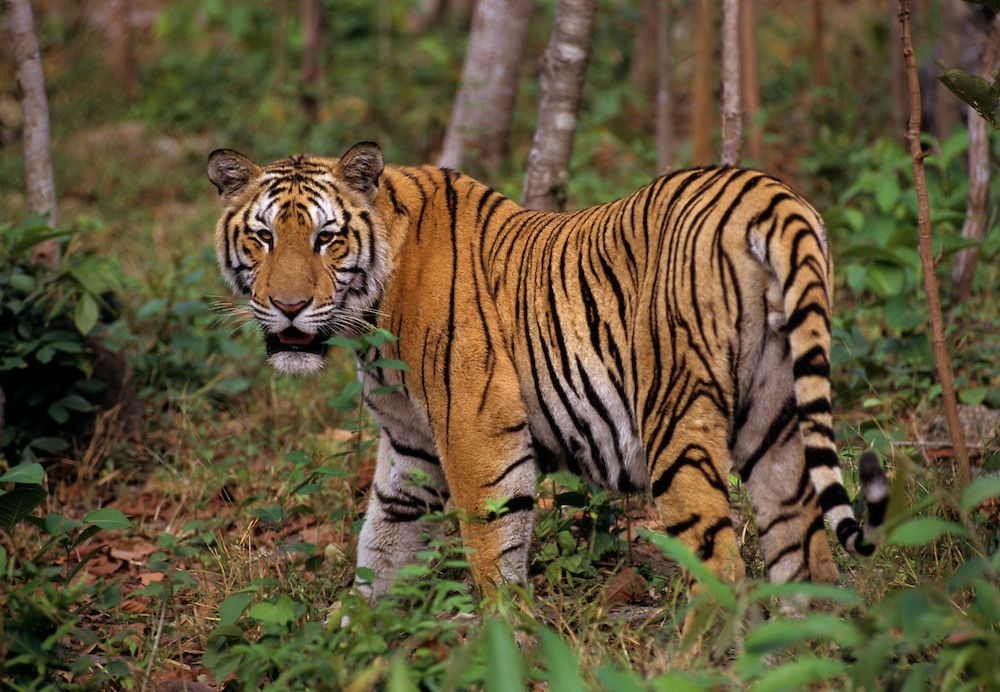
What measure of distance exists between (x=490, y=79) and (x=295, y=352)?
173 inches

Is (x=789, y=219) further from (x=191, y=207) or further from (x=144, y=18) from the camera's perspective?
(x=144, y=18)

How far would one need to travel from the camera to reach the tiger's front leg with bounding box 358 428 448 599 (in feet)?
13.6

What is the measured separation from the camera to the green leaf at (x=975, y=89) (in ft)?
11.8

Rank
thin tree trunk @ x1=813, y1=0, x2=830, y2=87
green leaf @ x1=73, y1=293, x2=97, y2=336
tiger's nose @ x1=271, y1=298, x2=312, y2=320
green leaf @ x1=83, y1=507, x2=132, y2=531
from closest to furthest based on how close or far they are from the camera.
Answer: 1. green leaf @ x1=83, y1=507, x2=132, y2=531
2. tiger's nose @ x1=271, y1=298, x2=312, y2=320
3. green leaf @ x1=73, y1=293, x2=97, y2=336
4. thin tree trunk @ x1=813, y1=0, x2=830, y2=87

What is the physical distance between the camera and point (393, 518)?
4191mm

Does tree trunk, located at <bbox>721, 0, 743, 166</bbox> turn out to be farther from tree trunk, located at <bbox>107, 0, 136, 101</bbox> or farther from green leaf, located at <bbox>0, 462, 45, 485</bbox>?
tree trunk, located at <bbox>107, 0, 136, 101</bbox>

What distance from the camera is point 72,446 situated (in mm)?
5531

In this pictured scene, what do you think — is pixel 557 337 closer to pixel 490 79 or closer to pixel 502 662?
pixel 502 662

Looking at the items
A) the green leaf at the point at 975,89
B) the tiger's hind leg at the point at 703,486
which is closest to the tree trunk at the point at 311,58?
the green leaf at the point at 975,89

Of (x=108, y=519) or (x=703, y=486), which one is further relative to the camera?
(x=108, y=519)

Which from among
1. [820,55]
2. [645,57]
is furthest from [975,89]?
[645,57]

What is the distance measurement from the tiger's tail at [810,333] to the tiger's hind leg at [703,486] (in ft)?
0.94

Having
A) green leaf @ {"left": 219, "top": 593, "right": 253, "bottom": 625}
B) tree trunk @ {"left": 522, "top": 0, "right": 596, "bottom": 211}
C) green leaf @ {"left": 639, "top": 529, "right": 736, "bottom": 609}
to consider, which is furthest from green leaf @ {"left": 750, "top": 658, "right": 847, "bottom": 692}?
tree trunk @ {"left": 522, "top": 0, "right": 596, "bottom": 211}

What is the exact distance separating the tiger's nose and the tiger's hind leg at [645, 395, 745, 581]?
1.30 metres
